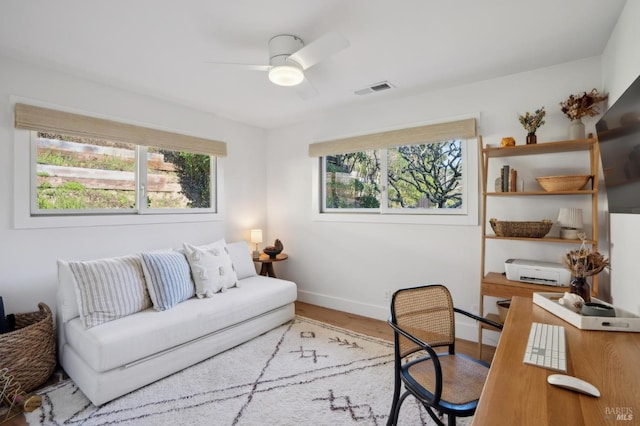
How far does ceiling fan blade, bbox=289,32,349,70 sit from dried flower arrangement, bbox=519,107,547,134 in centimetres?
163

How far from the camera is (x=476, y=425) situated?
0.77m

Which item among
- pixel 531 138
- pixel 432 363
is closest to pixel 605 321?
pixel 432 363

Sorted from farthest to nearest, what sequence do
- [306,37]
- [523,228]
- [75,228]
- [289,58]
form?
[75,228] → [523,228] → [306,37] → [289,58]

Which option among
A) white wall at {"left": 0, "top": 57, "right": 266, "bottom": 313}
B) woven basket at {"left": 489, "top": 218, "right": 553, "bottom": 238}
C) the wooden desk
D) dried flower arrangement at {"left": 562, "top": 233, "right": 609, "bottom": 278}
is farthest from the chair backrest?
white wall at {"left": 0, "top": 57, "right": 266, "bottom": 313}

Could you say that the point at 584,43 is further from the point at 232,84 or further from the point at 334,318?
the point at 334,318

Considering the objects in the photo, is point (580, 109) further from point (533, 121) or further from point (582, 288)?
point (582, 288)

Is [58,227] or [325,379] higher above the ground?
[58,227]

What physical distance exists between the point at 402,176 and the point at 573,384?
2.72 metres

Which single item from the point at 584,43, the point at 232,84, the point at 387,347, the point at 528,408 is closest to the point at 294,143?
the point at 232,84

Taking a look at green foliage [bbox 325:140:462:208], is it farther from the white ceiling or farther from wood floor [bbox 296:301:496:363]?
wood floor [bbox 296:301:496:363]

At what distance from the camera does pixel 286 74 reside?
6.75ft

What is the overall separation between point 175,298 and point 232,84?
6.46 feet

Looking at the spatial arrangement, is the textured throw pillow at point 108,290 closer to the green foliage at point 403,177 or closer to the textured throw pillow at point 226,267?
the textured throw pillow at point 226,267

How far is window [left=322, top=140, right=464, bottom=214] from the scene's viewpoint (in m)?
3.14
